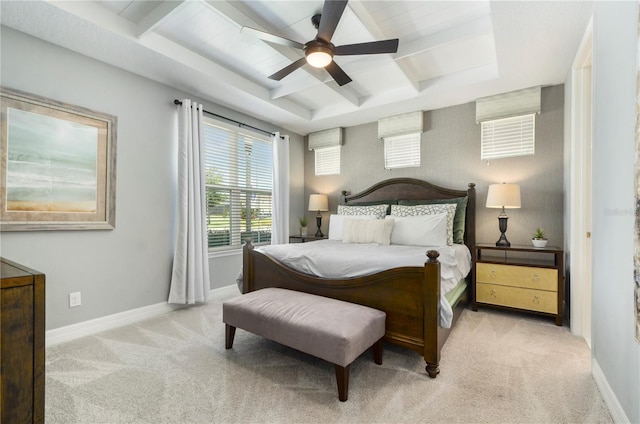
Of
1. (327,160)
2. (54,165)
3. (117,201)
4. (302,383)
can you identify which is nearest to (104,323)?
(117,201)

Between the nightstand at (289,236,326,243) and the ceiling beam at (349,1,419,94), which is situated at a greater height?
the ceiling beam at (349,1,419,94)

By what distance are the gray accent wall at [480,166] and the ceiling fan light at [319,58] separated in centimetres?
223

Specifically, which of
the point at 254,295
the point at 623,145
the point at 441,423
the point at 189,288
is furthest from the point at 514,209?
the point at 189,288

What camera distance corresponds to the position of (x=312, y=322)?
1.82 m

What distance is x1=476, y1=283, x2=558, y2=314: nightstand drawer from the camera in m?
2.83

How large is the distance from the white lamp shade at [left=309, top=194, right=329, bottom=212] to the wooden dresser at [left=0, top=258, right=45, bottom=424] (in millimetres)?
3914

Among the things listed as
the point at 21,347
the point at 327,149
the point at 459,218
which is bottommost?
the point at 21,347

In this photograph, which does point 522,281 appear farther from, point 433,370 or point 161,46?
point 161,46

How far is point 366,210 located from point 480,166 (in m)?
1.49

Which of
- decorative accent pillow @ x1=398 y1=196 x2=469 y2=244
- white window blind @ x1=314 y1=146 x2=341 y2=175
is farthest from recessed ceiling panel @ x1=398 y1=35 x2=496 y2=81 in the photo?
white window blind @ x1=314 y1=146 x2=341 y2=175

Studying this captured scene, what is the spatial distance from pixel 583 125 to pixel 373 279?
7.36 feet

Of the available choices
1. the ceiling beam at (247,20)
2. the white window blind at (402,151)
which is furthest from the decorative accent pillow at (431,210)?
the ceiling beam at (247,20)

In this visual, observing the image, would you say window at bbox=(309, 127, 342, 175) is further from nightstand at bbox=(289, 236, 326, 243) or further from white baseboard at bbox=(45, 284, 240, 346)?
white baseboard at bbox=(45, 284, 240, 346)

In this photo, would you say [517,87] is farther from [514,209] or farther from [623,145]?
[623,145]
